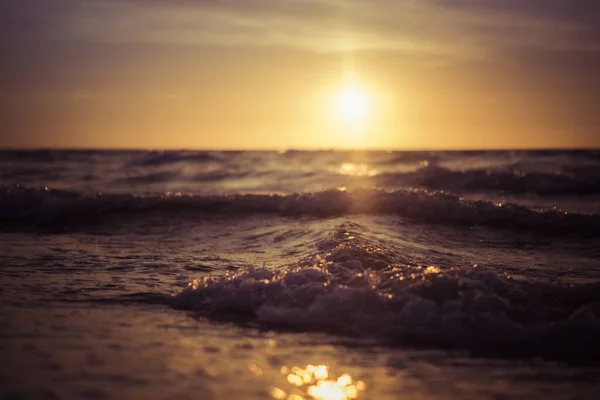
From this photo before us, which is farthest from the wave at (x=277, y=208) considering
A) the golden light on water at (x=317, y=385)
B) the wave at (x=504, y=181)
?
the golden light on water at (x=317, y=385)

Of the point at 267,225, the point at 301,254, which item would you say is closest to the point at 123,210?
the point at 267,225

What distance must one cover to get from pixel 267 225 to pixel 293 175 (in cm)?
1461

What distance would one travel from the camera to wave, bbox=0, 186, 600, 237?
41.0ft

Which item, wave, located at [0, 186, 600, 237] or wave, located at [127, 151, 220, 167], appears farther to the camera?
wave, located at [127, 151, 220, 167]

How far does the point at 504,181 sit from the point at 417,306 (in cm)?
1728

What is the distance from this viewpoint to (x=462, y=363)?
14.3 ft

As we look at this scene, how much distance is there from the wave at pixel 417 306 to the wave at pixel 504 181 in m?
14.9

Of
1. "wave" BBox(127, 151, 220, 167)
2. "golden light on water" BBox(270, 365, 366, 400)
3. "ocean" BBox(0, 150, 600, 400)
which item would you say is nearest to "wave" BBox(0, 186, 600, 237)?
"ocean" BBox(0, 150, 600, 400)

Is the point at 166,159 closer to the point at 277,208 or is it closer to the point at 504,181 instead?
the point at 504,181

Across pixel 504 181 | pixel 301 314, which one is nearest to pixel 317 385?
pixel 301 314

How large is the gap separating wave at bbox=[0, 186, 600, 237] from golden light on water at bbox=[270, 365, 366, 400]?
9.03 metres

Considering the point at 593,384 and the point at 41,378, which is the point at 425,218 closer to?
the point at 593,384

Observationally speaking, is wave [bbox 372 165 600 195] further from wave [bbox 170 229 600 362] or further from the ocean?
wave [bbox 170 229 600 362]

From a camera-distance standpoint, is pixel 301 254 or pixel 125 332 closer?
pixel 125 332
